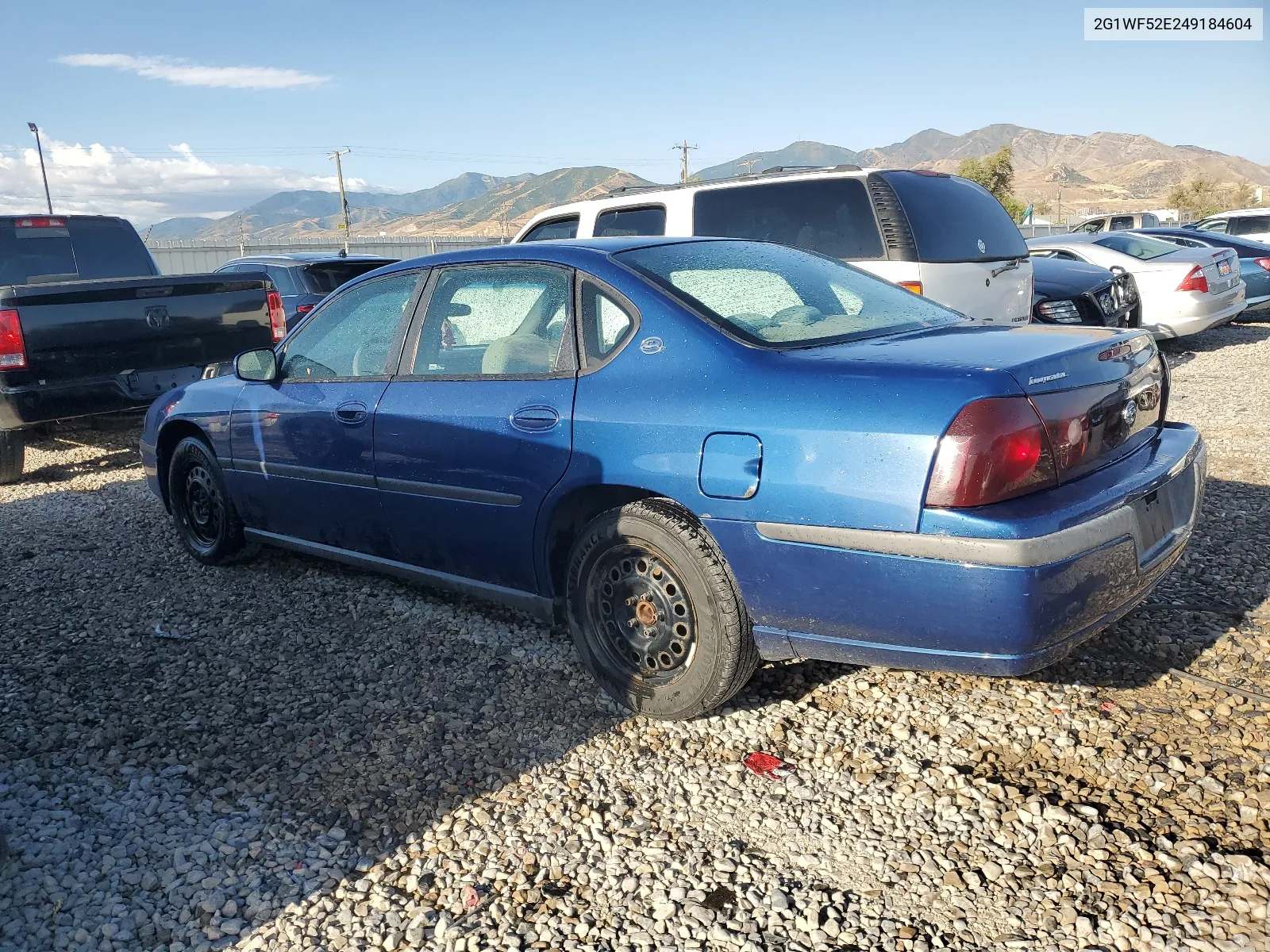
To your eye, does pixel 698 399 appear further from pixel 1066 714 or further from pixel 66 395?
pixel 66 395

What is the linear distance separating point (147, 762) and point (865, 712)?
7.73 ft

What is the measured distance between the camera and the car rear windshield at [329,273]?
10.2 m

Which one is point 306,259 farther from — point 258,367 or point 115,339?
point 258,367

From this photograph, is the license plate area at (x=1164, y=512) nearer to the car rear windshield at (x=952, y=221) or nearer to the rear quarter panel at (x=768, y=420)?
the rear quarter panel at (x=768, y=420)

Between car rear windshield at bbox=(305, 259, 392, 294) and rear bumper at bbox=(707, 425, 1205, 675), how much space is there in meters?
8.24

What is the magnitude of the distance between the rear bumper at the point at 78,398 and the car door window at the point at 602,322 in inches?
188

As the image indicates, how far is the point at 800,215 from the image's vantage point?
6.53 meters

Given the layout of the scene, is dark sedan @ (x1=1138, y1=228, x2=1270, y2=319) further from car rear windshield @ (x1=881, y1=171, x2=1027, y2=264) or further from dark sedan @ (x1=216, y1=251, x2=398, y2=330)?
dark sedan @ (x1=216, y1=251, x2=398, y2=330)

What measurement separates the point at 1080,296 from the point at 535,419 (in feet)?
24.9

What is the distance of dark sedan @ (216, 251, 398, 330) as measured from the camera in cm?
998

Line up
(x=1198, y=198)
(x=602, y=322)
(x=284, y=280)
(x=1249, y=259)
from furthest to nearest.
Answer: (x=1198, y=198), (x=1249, y=259), (x=284, y=280), (x=602, y=322)

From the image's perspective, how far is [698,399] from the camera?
9.41 ft

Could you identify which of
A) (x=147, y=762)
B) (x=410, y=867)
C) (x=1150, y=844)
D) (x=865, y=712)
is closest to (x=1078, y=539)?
(x=1150, y=844)

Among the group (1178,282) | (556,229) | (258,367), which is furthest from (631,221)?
(1178,282)
